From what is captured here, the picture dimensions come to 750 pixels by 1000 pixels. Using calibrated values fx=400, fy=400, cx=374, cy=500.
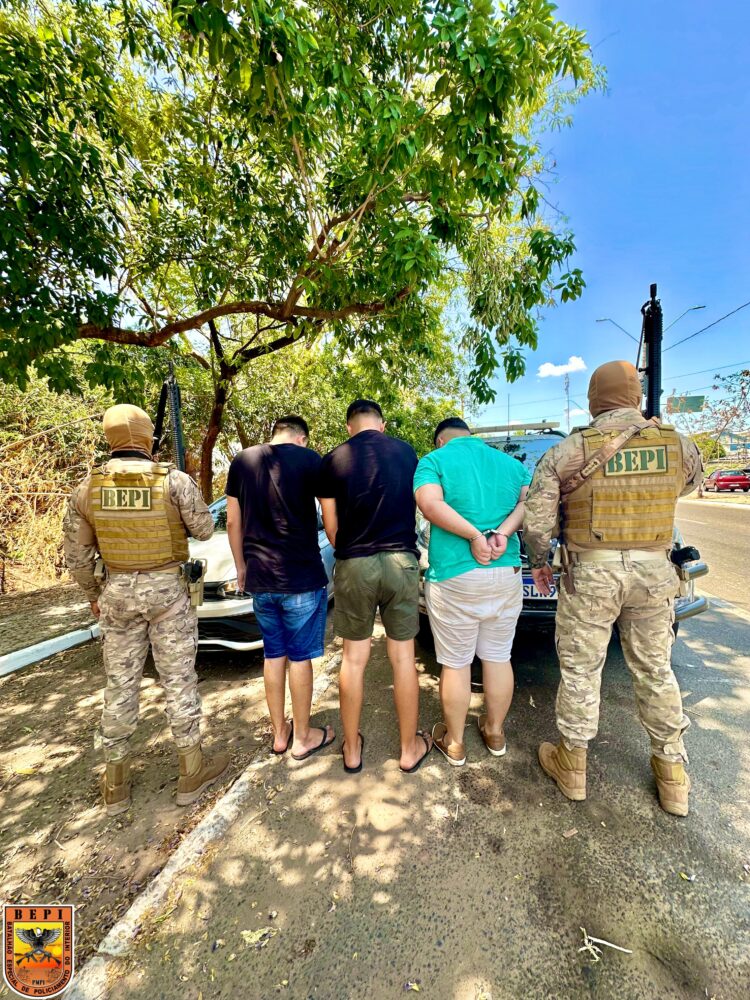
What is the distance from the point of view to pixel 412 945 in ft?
4.68

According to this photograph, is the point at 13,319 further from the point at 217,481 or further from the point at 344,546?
the point at 217,481

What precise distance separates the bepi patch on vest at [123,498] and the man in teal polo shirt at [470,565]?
4.73 ft

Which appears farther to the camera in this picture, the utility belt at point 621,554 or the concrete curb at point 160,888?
the utility belt at point 621,554

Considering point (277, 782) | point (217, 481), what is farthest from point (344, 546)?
→ point (217, 481)

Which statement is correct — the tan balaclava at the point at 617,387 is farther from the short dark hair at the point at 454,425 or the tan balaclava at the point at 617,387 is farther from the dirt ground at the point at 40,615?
the dirt ground at the point at 40,615

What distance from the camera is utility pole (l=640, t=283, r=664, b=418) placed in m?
4.03

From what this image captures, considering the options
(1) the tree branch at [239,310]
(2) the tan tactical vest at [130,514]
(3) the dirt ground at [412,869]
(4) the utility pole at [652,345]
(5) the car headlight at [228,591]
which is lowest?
(3) the dirt ground at [412,869]

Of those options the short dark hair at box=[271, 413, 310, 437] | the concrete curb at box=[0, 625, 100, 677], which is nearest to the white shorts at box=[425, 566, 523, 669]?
the short dark hair at box=[271, 413, 310, 437]

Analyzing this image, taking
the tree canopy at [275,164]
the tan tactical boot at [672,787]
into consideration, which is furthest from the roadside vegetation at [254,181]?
the tan tactical boot at [672,787]

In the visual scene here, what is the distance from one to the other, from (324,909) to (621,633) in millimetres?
1791

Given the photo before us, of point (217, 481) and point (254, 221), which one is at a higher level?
point (254, 221)

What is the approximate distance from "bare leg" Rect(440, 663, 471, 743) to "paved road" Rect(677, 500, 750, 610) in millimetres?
4538

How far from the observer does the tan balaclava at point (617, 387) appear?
2021 mm

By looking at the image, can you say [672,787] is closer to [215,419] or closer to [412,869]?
[412,869]
